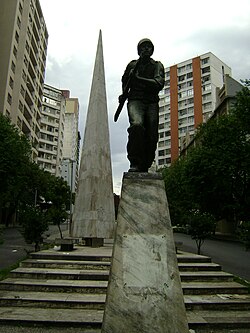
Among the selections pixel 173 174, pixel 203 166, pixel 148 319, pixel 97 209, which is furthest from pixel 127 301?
pixel 173 174

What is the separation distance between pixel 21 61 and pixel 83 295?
133ft

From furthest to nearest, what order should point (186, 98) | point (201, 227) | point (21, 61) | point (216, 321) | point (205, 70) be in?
1. point (186, 98)
2. point (205, 70)
3. point (21, 61)
4. point (201, 227)
5. point (216, 321)

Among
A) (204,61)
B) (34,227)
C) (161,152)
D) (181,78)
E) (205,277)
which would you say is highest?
(204,61)

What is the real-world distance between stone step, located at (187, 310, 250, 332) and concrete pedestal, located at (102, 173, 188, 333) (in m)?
→ 1.67

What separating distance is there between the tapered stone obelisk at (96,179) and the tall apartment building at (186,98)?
182 ft

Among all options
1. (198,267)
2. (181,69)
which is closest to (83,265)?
(198,267)

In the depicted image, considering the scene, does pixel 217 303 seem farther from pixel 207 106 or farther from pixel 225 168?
pixel 207 106

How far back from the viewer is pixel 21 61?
40.7m

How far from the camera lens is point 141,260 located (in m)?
3.68

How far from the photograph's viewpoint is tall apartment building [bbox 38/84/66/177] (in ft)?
247

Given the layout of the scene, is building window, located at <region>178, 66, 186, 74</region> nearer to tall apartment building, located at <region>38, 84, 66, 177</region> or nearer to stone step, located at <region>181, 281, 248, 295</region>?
tall apartment building, located at <region>38, 84, 66, 177</region>

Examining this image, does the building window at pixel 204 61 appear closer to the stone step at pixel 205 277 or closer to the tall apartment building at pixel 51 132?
the tall apartment building at pixel 51 132

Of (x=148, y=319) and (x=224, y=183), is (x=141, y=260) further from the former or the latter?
(x=224, y=183)

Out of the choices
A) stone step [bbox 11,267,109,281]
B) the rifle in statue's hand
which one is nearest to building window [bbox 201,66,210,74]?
stone step [bbox 11,267,109,281]
